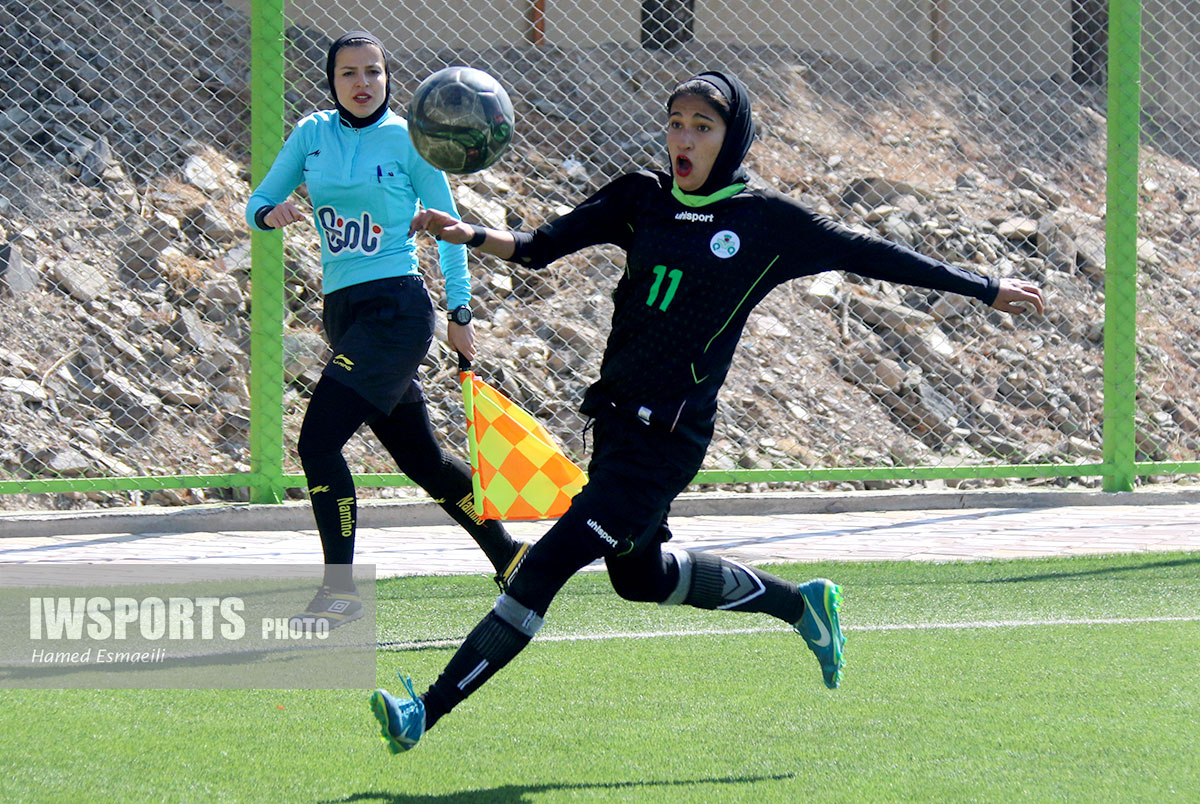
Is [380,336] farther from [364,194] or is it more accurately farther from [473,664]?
[473,664]

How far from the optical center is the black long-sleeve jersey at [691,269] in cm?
372

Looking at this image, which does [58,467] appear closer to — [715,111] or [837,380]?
[837,380]

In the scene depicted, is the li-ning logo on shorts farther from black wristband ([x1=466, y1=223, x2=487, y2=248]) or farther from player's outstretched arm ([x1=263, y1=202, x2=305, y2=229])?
black wristband ([x1=466, y1=223, x2=487, y2=248])

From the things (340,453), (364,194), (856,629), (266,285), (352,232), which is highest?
(364,194)

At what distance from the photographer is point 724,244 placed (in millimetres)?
3791

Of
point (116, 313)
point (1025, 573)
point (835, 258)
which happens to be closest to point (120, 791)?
point (835, 258)

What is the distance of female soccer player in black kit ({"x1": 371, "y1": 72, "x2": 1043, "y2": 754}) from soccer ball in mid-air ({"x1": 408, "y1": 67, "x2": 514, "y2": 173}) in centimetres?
38

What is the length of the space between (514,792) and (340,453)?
217 centimetres

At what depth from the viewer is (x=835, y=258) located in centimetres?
383

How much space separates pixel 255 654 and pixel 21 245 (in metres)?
5.91

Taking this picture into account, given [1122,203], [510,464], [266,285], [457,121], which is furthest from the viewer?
[1122,203]

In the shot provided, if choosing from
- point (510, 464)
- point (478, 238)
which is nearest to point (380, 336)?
point (510, 464)

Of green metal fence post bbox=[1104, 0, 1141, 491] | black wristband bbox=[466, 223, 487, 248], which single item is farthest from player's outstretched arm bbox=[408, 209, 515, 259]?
green metal fence post bbox=[1104, 0, 1141, 491]

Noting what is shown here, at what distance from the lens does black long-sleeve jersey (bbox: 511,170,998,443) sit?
3721mm
